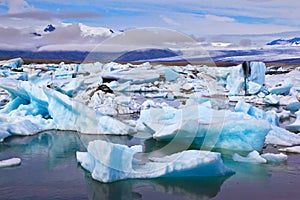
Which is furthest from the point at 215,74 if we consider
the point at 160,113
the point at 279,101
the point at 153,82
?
the point at 160,113

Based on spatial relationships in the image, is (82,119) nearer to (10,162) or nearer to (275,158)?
(10,162)

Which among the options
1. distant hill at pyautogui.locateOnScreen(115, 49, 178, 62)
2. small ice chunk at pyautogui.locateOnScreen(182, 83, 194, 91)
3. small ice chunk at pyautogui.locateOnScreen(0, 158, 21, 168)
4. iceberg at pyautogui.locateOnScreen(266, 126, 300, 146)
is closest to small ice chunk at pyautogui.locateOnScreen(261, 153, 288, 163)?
iceberg at pyautogui.locateOnScreen(266, 126, 300, 146)

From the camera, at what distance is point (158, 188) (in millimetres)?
3885

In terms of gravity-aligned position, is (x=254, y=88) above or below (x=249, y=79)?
below

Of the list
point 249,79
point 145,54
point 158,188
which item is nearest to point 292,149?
point 158,188

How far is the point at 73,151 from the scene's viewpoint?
5.38m

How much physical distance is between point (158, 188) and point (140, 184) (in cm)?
18

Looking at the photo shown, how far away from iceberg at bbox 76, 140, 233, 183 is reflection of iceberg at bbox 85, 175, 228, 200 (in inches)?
2.5

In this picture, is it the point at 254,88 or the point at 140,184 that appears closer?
the point at 140,184

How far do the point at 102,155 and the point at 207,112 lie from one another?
2527mm

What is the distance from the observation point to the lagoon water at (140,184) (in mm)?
3709

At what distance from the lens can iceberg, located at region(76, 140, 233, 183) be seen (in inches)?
155

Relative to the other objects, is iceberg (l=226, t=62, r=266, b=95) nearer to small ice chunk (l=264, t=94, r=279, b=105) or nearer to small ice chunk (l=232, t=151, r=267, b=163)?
small ice chunk (l=264, t=94, r=279, b=105)

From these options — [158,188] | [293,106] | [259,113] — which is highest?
[259,113]
